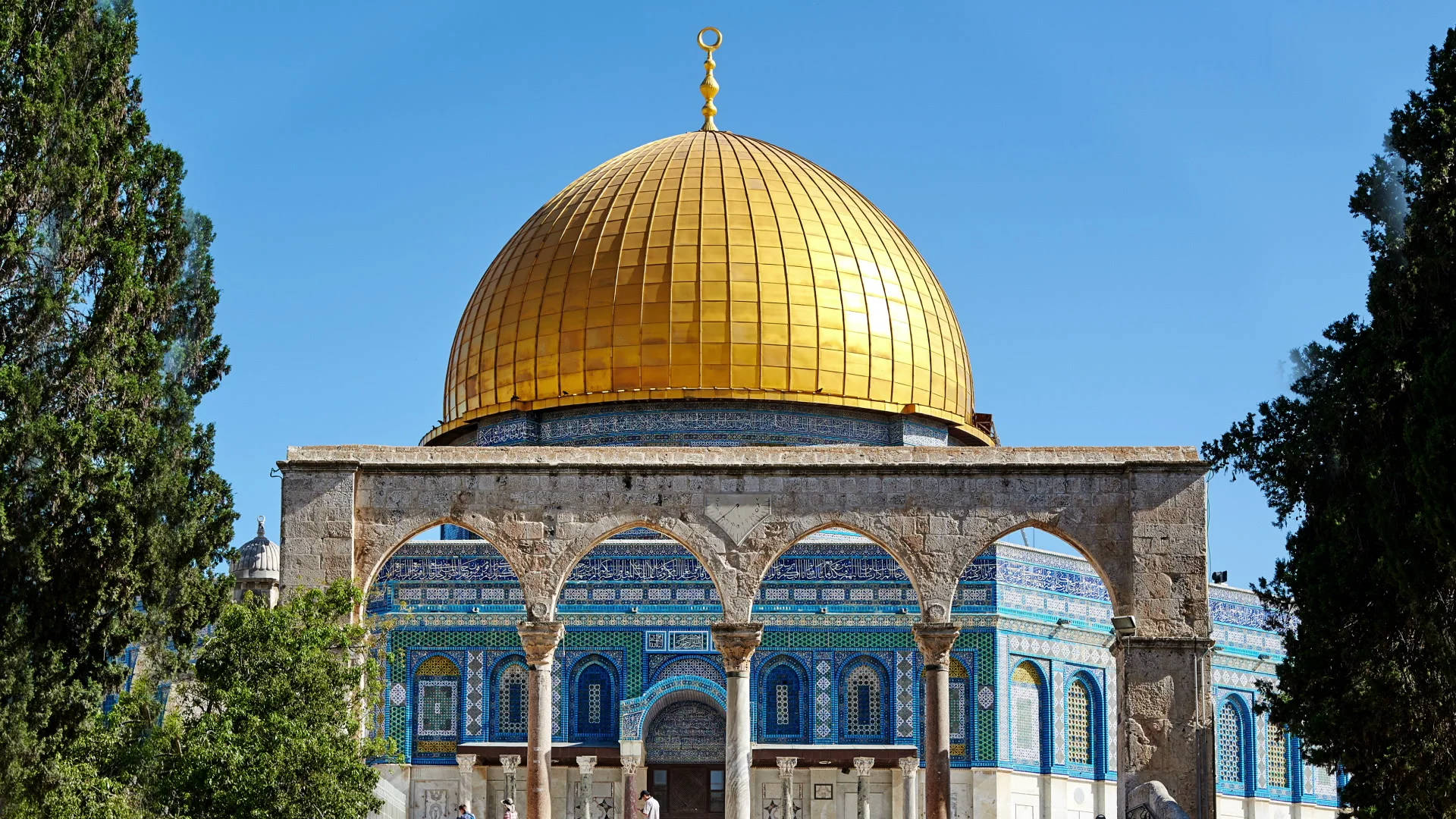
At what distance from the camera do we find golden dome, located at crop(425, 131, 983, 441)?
2198cm

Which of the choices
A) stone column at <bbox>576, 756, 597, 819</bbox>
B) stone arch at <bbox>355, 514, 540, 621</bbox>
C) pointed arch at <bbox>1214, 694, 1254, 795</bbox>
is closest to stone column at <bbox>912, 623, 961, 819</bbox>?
stone arch at <bbox>355, 514, 540, 621</bbox>

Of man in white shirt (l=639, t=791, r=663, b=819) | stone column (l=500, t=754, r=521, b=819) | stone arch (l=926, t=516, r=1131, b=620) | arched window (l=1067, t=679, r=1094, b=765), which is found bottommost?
man in white shirt (l=639, t=791, r=663, b=819)

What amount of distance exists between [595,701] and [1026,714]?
14.9 feet

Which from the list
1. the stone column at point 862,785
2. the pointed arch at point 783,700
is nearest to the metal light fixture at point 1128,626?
the stone column at point 862,785

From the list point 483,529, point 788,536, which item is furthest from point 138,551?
point 788,536

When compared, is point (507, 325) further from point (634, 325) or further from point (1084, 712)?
point (1084, 712)

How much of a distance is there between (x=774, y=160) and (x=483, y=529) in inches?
374

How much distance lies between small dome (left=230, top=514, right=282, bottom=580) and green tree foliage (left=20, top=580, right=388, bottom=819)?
10290 millimetres

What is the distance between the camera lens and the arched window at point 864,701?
828 inches

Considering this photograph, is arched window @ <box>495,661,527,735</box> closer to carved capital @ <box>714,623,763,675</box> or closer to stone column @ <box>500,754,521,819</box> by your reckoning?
stone column @ <box>500,754,521,819</box>

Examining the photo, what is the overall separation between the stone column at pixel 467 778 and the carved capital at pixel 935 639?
21.9 feet

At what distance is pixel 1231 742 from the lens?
74.9 ft

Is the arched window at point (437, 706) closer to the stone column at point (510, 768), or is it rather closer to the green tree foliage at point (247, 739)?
the stone column at point (510, 768)

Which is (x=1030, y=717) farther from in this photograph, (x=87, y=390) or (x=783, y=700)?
(x=87, y=390)
